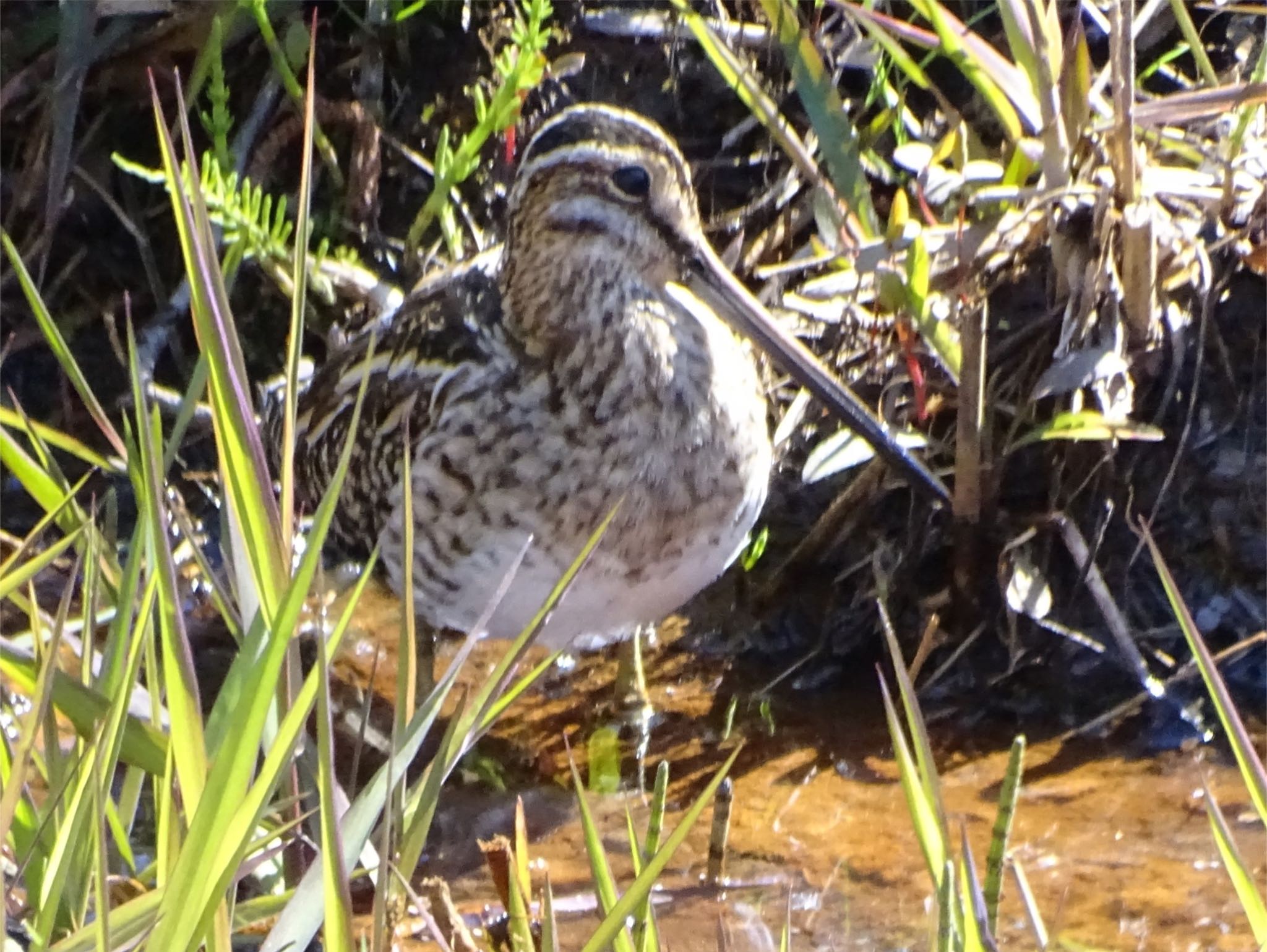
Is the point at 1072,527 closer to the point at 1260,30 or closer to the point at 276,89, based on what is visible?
the point at 1260,30

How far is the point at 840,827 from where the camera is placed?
2254 mm

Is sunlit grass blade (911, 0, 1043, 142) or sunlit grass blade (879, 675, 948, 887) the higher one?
sunlit grass blade (911, 0, 1043, 142)

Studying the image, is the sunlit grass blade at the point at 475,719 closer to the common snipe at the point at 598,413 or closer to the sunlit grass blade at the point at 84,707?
the sunlit grass blade at the point at 84,707

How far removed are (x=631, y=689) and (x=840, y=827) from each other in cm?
49

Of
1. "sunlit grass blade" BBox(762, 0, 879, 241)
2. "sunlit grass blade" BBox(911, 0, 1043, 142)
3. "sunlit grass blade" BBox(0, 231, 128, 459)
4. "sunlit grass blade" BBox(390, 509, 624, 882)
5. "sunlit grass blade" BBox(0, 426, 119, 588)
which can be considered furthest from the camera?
"sunlit grass blade" BBox(762, 0, 879, 241)

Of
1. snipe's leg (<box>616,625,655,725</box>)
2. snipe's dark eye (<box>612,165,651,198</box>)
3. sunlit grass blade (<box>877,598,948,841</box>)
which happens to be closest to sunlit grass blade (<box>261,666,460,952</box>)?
sunlit grass blade (<box>877,598,948,841</box>)

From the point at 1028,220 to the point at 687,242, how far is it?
1.64ft

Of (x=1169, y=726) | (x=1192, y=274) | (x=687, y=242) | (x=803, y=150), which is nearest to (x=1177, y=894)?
(x=1169, y=726)

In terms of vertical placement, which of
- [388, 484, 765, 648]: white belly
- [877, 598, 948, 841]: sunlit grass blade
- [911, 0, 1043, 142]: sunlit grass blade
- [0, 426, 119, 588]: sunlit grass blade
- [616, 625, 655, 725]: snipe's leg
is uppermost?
[911, 0, 1043, 142]: sunlit grass blade

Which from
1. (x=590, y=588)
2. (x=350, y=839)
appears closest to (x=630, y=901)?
(x=350, y=839)

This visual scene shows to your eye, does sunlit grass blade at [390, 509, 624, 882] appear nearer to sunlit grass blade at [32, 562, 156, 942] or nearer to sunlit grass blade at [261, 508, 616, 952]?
sunlit grass blade at [261, 508, 616, 952]

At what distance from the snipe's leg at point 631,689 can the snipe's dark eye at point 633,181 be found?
74 centimetres

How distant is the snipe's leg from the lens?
8.56ft

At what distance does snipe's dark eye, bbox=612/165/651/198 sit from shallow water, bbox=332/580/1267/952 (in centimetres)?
85
